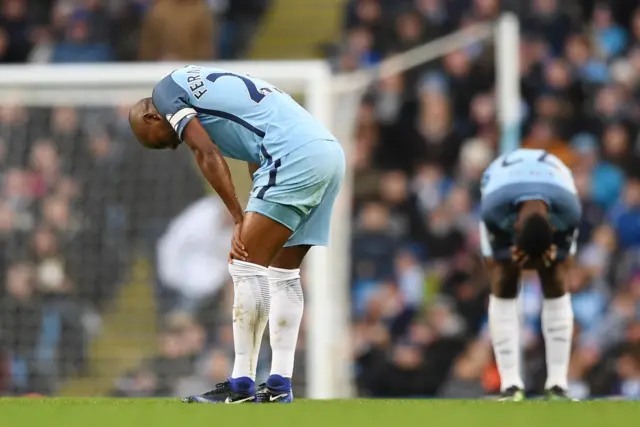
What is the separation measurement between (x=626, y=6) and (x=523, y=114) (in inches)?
99.0

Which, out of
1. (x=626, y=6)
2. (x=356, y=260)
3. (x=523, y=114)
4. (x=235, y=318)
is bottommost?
(x=235, y=318)

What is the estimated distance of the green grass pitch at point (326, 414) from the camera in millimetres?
6656

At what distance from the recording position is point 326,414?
730 cm

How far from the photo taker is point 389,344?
15.1m

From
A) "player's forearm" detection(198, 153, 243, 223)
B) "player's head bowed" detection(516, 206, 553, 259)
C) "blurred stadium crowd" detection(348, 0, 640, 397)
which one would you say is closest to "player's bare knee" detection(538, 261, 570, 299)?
"player's head bowed" detection(516, 206, 553, 259)

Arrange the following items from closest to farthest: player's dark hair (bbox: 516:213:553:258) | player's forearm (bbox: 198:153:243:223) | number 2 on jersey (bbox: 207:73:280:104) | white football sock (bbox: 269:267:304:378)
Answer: player's forearm (bbox: 198:153:243:223), number 2 on jersey (bbox: 207:73:280:104), white football sock (bbox: 269:267:304:378), player's dark hair (bbox: 516:213:553:258)

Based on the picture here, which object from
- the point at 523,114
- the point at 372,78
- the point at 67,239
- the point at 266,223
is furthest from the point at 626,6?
the point at 266,223

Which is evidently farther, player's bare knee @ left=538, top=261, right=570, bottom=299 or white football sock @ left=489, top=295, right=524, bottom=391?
white football sock @ left=489, top=295, right=524, bottom=391

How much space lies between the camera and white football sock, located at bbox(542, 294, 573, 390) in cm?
1038

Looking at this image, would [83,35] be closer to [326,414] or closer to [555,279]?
[555,279]

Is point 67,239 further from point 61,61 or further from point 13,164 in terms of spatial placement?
point 61,61

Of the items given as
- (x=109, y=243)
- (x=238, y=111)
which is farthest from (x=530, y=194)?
(x=109, y=243)

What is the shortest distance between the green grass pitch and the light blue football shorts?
1085 millimetres

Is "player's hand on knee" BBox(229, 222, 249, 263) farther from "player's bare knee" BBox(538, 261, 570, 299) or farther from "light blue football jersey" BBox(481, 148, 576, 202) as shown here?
"player's bare knee" BBox(538, 261, 570, 299)
